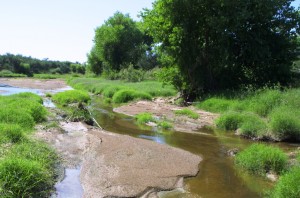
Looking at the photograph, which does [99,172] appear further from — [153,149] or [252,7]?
[252,7]

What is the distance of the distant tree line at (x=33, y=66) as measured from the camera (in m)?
93.8

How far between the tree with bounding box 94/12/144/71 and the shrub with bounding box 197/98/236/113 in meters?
37.0

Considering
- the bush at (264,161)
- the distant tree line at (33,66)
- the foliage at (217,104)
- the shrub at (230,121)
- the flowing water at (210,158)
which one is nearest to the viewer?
the flowing water at (210,158)

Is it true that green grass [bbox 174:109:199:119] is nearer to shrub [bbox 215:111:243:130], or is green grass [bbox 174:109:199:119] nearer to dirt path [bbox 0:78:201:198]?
shrub [bbox 215:111:243:130]

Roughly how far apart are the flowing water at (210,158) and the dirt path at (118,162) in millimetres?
400

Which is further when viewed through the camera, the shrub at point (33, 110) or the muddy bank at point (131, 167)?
the shrub at point (33, 110)

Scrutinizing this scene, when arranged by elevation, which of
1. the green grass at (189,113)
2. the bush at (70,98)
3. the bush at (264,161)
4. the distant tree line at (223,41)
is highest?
the distant tree line at (223,41)

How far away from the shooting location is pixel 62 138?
1167cm

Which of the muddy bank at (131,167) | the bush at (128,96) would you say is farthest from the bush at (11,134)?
the bush at (128,96)

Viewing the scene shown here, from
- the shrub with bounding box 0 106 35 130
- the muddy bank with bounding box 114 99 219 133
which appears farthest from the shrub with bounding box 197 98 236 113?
the shrub with bounding box 0 106 35 130

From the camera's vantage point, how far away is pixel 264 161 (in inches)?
351

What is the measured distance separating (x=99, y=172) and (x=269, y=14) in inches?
687

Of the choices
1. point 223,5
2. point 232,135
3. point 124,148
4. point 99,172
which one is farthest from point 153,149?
point 223,5

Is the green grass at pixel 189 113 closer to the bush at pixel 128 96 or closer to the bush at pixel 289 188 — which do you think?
the bush at pixel 128 96
